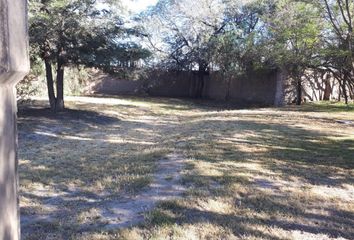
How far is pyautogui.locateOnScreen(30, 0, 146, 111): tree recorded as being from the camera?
9.09m

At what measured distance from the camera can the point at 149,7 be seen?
22234 millimetres

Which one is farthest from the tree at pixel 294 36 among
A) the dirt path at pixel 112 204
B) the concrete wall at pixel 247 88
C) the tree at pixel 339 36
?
the dirt path at pixel 112 204

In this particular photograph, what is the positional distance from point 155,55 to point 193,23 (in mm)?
3121

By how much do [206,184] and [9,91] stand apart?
11.4 ft

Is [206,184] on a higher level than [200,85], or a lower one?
lower

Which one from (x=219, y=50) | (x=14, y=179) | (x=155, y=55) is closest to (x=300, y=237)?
(x=14, y=179)

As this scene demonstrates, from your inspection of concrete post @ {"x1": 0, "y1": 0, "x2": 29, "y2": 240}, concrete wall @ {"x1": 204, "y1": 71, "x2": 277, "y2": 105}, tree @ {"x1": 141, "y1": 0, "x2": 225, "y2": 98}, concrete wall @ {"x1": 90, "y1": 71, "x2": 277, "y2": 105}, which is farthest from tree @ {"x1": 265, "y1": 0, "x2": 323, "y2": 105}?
concrete post @ {"x1": 0, "y1": 0, "x2": 29, "y2": 240}

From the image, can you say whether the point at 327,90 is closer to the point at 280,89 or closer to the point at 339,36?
the point at 280,89

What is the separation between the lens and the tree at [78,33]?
9.09 metres

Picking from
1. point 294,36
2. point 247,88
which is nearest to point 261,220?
point 294,36

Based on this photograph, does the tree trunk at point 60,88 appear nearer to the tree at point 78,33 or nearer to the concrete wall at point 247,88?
the tree at point 78,33

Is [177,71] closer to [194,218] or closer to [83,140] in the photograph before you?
[83,140]

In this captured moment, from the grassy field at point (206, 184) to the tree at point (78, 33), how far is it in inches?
98.1

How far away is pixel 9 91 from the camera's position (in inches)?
35.7
